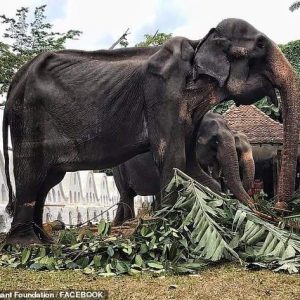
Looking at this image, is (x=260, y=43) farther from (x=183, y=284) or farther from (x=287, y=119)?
(x=183, y=284)

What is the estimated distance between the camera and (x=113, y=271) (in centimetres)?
405

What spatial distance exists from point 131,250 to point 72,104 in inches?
74.7

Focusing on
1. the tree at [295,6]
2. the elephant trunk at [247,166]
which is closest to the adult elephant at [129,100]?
the elephant trunk at [247,166]

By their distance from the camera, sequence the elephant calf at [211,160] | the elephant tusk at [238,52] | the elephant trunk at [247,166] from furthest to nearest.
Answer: the elephant trunk at [247,166] → the elephant calf at [211,160] → the elephant tusk at [238,52]

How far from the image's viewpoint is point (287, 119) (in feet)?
16.7

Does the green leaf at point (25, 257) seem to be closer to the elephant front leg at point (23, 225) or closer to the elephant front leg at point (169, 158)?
the elephant front leg at point (23, 225)

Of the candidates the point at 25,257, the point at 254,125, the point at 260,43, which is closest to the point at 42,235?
the point at 25,257

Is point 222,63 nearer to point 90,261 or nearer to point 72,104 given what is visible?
point 72,104

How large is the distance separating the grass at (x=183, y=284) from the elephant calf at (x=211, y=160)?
276cm

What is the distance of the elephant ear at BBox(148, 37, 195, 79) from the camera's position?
17.5ft

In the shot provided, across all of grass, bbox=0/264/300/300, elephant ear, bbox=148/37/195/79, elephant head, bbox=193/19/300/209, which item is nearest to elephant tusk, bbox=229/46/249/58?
elephant head, bbox=193/19/300/209

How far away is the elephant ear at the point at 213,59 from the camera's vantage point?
539cm

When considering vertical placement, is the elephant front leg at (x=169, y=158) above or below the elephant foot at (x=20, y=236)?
above

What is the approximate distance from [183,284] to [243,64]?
254 centimetres
